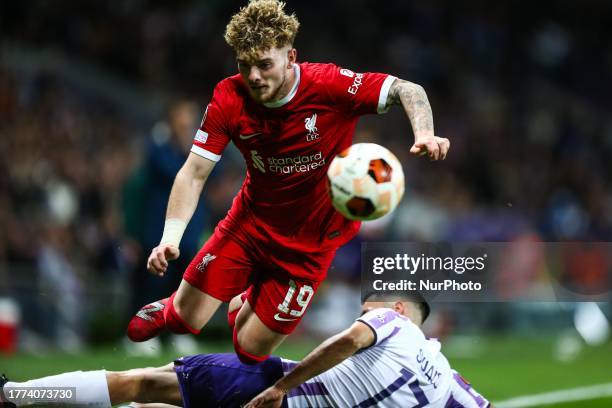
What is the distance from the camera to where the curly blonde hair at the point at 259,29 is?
6.57 metres

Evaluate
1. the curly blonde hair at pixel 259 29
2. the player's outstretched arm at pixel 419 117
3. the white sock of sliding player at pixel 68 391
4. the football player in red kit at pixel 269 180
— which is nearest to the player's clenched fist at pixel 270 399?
the football player in red kit at pixel 269 180

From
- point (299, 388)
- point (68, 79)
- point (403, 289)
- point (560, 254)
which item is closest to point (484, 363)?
point (560, 254)

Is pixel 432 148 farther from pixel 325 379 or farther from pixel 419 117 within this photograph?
pixel 325 379

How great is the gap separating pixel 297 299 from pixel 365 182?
138 cm

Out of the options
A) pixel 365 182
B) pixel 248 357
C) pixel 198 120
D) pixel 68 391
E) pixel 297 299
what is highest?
pixel 198 120

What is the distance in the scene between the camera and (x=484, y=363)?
11.8 meters

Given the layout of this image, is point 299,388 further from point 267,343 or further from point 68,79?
point 68,79

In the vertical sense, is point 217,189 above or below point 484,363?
above

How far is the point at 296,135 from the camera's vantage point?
6.89 m

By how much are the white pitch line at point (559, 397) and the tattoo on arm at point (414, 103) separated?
9.76 feet

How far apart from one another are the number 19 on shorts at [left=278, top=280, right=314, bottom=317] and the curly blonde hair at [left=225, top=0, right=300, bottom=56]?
1626 millimetres

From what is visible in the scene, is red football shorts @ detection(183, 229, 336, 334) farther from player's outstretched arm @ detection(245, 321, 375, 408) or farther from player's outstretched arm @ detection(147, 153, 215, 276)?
player's outstretched arm @ detection(245, 321, 375, 408)

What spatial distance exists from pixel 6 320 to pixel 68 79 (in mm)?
6042

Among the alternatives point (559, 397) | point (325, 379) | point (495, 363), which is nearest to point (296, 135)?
point (325, 379)
